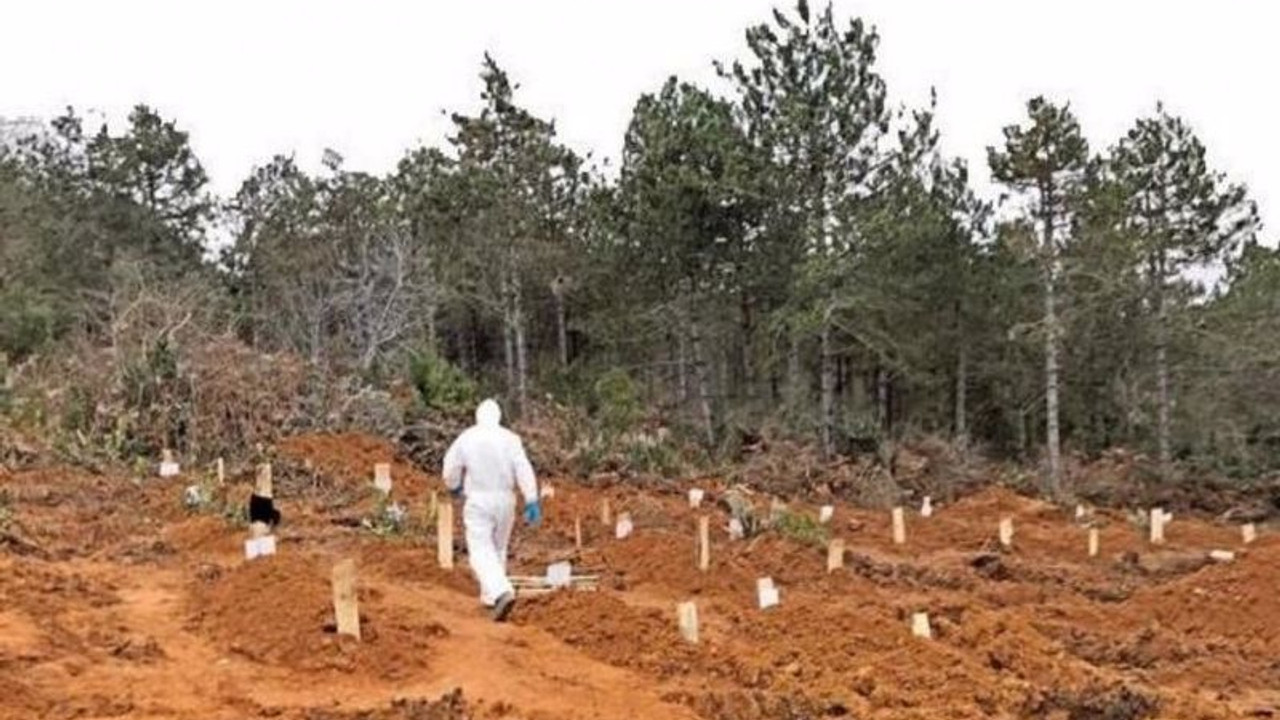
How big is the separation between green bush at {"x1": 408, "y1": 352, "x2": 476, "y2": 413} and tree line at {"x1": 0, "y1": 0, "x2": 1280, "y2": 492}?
70 centimetres

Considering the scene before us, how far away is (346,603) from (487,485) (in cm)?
164

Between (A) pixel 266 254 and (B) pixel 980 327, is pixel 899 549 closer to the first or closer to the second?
(B) pixel 980 327

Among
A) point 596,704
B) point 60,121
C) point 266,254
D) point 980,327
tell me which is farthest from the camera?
point 60,121

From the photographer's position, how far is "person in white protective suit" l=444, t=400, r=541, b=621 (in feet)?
26.8

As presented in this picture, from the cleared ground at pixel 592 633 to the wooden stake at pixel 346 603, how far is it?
125 mm

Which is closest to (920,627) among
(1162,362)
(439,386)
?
(439,386)

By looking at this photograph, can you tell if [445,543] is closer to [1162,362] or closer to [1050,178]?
[1050,178]

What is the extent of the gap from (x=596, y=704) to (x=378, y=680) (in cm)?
109

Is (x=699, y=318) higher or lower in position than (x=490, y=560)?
higher

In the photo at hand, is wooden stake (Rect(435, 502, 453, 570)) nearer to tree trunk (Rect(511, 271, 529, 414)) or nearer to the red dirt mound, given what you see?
the red dirt mound

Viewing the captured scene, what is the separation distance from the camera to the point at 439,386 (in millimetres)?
19797

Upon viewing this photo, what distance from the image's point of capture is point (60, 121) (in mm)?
36938

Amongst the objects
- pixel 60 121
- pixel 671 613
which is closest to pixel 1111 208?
pixel 671 613

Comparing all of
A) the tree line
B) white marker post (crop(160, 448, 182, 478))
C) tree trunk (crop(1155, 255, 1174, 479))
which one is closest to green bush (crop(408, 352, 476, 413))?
the tree line
